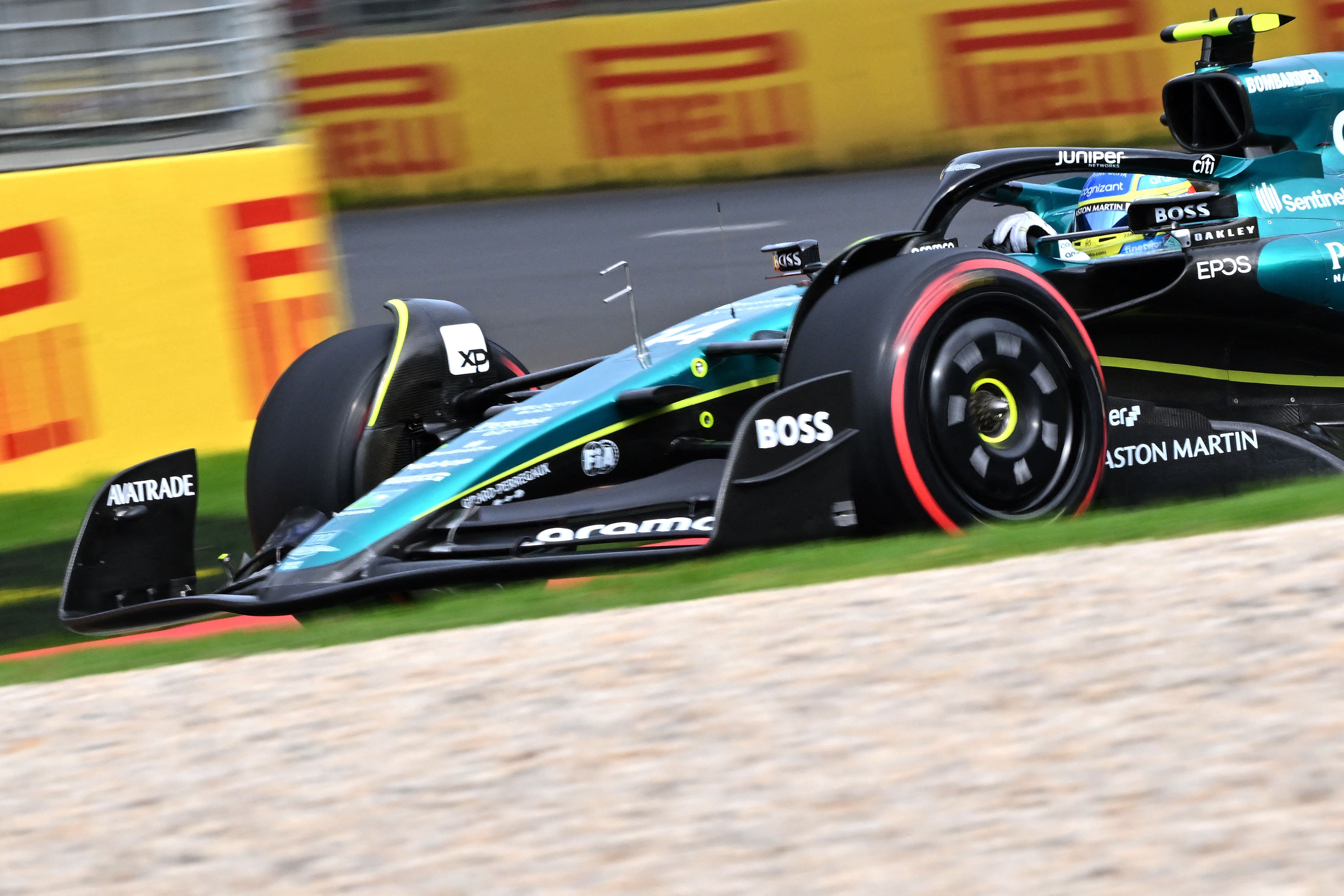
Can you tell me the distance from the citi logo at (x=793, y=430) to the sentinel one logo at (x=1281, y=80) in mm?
2533

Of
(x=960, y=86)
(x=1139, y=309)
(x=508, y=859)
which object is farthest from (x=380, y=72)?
(x=508, y=859)

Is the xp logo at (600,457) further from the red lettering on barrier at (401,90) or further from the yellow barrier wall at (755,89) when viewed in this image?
the red lettering on barrier at (401,90)

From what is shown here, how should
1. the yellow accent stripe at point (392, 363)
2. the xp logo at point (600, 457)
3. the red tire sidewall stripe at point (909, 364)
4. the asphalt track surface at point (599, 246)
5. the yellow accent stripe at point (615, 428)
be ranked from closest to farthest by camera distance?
the red tire sidewall stripe at point (909, 364) → the yellow accent stripe at point (615, 428) → the xp logo at point (600, 457) → the yellow accent stripe at point (392, 363) → the asphalt track surface at point (599, 246)

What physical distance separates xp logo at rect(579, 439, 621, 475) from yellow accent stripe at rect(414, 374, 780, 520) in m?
0.02

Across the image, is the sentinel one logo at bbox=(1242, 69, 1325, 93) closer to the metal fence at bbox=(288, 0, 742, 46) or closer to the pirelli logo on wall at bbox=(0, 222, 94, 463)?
the pirelli logo on wall at bbox=(0, 222, 94, 463)

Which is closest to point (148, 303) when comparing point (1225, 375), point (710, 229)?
point (1225, 375)

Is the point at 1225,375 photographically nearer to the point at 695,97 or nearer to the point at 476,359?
the point at 476,359

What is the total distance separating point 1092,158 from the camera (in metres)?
5.50

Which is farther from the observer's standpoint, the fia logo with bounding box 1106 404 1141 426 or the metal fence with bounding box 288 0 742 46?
the metal fence with bounding box 288 0 742 46

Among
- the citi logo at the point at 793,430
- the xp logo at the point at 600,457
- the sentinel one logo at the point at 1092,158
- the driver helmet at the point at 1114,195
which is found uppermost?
the sentinel one logo at the point at 1092,158

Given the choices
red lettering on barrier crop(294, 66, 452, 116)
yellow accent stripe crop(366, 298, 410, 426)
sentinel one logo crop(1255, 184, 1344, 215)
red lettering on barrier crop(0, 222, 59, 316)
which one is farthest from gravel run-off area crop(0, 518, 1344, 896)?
red lettering on barrier crop(294, 66, 452, 116)

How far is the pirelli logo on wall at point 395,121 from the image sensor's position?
14852 mm

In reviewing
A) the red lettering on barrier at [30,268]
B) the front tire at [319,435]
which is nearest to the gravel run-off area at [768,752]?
the front tire at [319,435]

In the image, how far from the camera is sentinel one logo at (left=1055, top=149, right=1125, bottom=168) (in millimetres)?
5457
